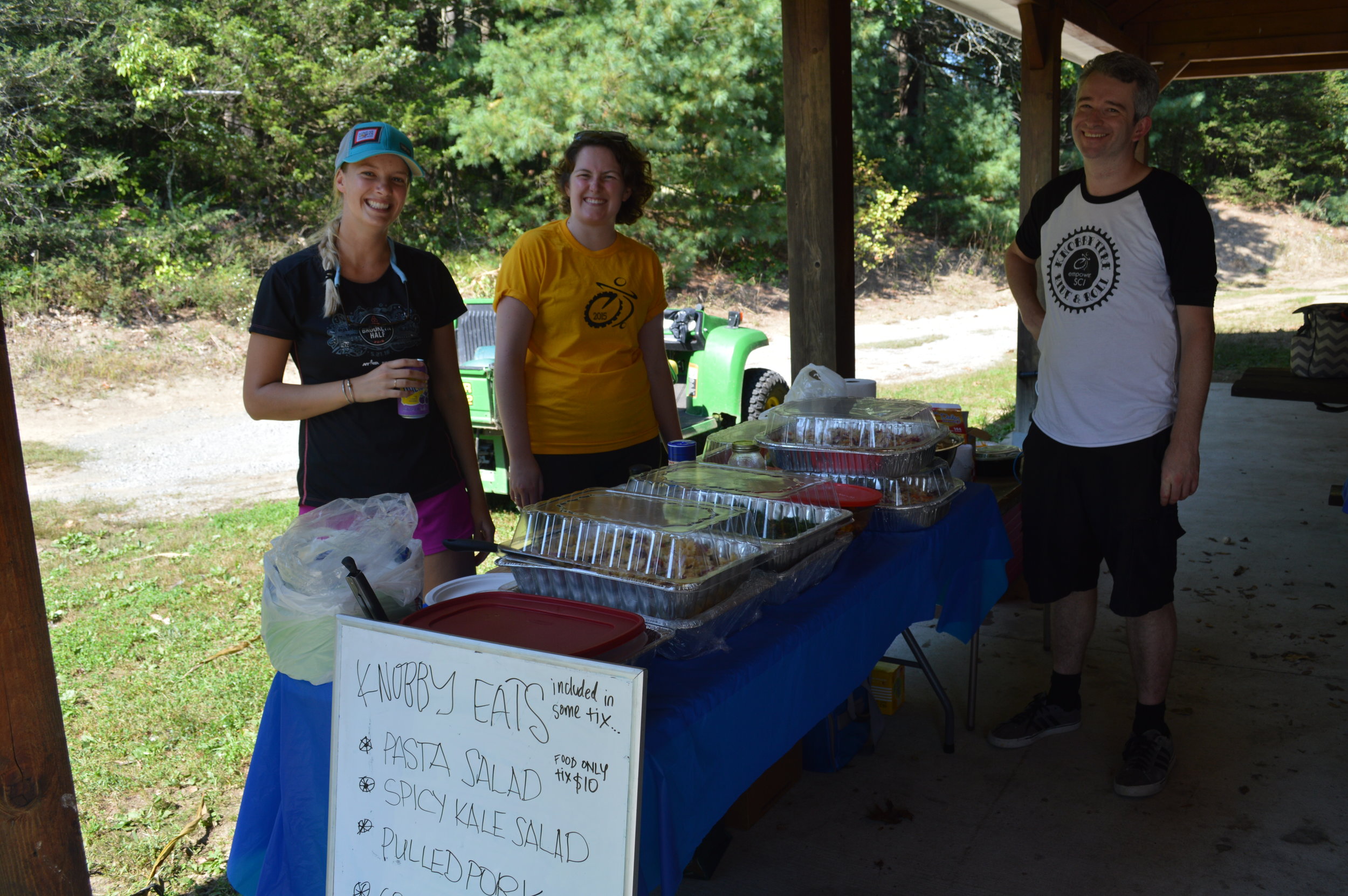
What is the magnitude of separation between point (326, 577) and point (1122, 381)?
203 cm

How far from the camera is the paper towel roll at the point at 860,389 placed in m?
3.30

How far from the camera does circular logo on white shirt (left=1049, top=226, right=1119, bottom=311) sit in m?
2.64

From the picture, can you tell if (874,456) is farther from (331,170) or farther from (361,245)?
(331,170)

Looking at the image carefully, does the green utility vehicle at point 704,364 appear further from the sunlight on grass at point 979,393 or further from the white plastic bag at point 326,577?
the white plastic bag at point 326,577

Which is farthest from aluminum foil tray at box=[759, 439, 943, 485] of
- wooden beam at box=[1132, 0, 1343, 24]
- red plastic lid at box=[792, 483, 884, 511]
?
wooden beam at box=[1132, 0, 1343, 24]

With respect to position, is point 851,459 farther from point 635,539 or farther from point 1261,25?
point 1261,25

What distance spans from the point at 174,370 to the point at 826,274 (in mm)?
9953

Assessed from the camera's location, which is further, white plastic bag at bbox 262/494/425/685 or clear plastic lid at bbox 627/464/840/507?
clear plastic lid at bbox 627/464/840/507

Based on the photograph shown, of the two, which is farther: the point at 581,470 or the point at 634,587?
the point at 581,470

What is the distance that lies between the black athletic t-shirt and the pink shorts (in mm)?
27

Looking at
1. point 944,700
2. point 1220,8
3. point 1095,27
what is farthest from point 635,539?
point 1220,8

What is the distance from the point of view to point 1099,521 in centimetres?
280

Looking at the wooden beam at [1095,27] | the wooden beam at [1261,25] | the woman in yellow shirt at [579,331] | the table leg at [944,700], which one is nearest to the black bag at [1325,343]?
the wooden beam at [1095,27]

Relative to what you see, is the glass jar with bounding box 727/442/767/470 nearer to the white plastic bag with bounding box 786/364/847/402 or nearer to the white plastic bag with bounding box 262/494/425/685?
the white plastic bag with bounding box 786/364/847/402
